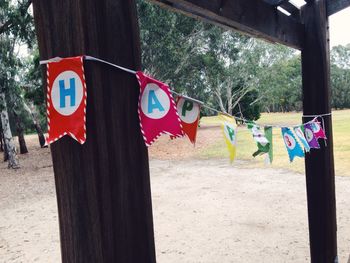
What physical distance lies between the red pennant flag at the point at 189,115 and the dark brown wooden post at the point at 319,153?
2.06 metres

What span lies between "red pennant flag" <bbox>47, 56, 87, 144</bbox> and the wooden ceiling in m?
0.84

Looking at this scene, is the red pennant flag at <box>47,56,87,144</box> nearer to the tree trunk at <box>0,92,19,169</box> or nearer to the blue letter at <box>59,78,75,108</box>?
the blue letter at <box>59,78,75,108</box>

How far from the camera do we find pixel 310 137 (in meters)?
3.54

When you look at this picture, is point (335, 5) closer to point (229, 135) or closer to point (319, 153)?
point (319, 153)

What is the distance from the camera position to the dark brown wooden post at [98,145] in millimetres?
1135

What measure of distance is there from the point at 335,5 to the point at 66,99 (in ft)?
11.4

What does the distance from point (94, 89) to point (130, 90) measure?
172 mm

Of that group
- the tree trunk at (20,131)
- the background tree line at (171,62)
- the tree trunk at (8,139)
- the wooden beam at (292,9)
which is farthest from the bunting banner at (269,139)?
the tree trunk at (20,131)

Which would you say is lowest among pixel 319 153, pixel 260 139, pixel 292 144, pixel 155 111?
pixel 319 153

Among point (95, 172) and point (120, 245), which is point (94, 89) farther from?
point (120, 245)

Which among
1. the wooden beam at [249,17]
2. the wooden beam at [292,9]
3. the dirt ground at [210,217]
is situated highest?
the wooden beam at [292,9]

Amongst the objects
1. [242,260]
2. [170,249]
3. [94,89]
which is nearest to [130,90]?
[94,89]

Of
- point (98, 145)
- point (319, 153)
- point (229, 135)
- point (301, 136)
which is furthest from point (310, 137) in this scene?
point (98, 145)

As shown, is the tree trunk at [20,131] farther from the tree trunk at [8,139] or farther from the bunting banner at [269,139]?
the bunting banner at [269,139]
